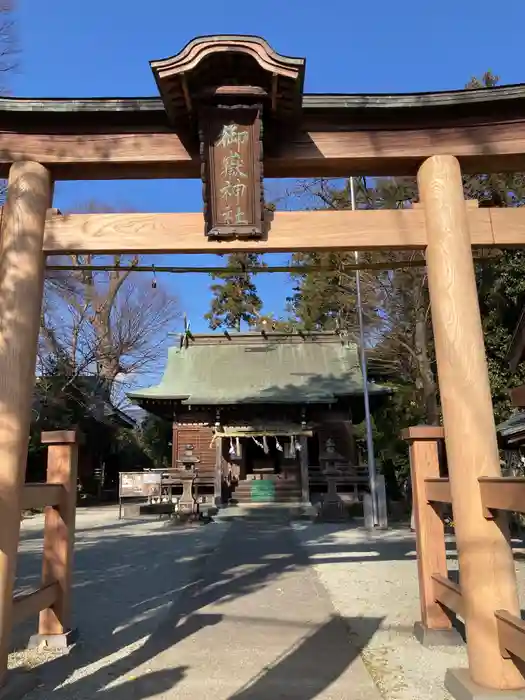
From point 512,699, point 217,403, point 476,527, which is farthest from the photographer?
point 217,403

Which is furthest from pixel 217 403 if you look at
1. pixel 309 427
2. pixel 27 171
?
pixel 27 171

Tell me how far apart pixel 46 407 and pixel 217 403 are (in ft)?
24.9

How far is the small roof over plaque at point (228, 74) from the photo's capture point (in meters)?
3.88

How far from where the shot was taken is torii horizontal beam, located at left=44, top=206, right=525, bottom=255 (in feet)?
13.6

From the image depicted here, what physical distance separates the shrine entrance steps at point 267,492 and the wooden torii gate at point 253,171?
15902mm

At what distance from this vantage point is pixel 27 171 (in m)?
4.25

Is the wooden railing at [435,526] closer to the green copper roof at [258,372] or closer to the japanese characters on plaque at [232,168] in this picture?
the japanese characters on plaque at [232,168]

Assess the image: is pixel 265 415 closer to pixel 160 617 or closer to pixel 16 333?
pixel 160 617

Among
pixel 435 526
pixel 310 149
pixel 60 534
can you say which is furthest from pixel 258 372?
pixel 310 149

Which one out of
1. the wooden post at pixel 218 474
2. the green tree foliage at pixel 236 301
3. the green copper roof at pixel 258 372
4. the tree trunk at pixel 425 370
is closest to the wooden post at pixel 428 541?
the tree trunk at pixel 425 370

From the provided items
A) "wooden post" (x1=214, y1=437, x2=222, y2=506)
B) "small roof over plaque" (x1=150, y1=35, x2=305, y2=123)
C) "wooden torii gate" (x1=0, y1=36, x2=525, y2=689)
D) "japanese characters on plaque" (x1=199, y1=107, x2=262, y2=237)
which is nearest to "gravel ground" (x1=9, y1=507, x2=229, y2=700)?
"wooden torii gate" (x1=0, y1=36, x2=525, y2=689)

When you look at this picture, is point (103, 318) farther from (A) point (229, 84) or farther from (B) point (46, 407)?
(A) point (229, 84)

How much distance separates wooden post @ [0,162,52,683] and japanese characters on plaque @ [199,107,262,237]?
131cm

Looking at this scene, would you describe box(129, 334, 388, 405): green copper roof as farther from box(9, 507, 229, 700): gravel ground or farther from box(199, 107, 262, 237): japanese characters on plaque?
box(199, 107, 262, 237): japanese characters on plaque
